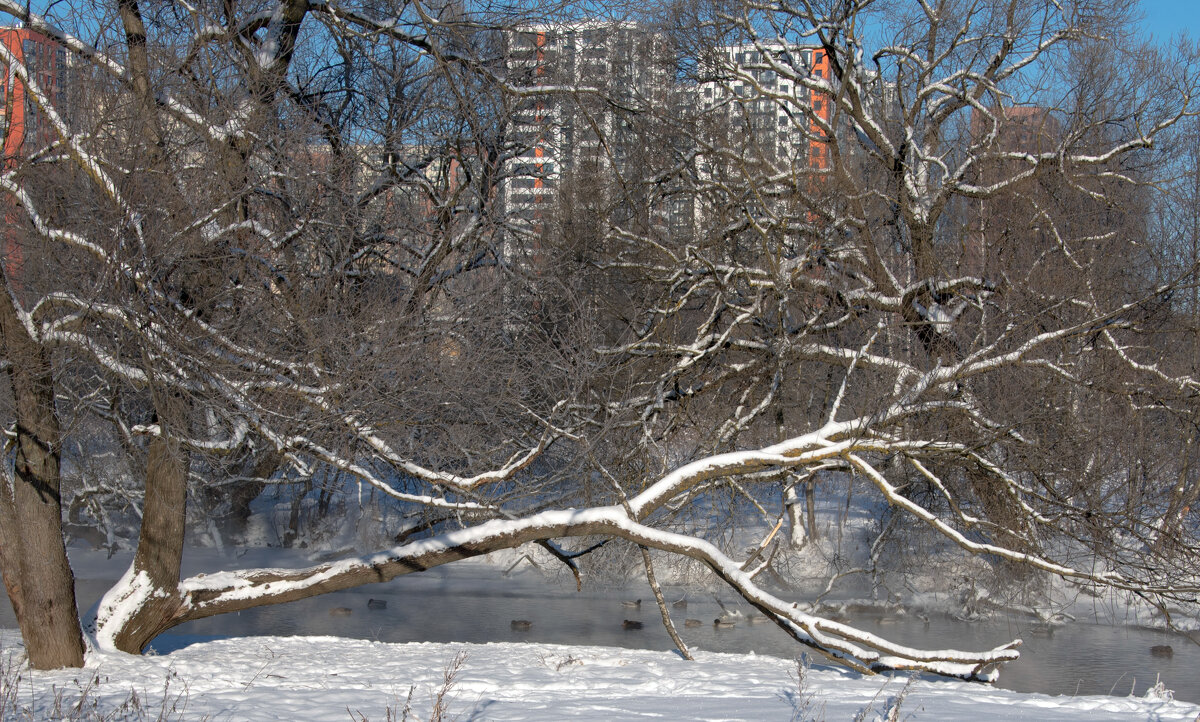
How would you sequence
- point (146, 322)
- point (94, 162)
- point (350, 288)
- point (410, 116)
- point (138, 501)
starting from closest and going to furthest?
point (146, 322)
point (94, 162)
point (350, 288)
point (410, 116)
point (138, 501)

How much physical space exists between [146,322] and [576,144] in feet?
25.6

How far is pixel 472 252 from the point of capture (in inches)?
407

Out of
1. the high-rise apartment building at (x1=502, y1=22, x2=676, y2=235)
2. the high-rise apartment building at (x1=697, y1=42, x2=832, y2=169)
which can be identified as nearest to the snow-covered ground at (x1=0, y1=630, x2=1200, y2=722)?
the high-rise apartment building at (x1=502, y1=22, x2=676, y2=235)

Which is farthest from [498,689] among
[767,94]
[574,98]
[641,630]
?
[767,94]

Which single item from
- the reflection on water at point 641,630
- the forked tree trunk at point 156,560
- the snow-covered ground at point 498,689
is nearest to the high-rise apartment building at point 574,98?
the forked tree trunk at point 156,560

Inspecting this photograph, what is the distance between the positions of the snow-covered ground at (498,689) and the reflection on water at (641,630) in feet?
16.5

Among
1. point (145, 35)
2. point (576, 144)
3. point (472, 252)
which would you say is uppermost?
point (576, 144)

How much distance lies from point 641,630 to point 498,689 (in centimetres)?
875

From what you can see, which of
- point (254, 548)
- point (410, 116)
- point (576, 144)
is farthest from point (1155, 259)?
point (254, 548)

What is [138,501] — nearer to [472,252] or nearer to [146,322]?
[472,252]

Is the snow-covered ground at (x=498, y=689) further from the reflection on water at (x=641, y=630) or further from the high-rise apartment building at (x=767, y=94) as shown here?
the high-rise apartment building at (x=767, y=94)

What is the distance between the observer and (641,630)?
50.5ft

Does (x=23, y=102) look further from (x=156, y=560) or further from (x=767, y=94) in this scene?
(x=767, y=94)

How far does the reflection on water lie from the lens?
1338 cm
